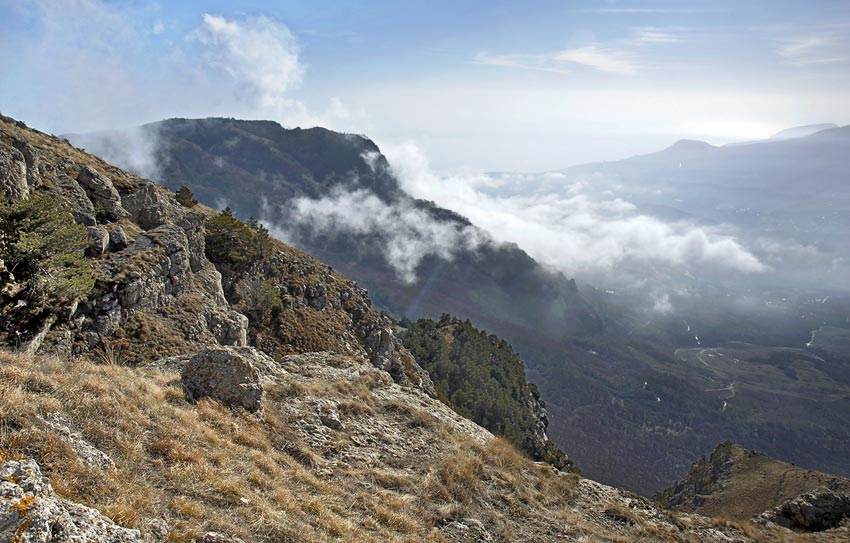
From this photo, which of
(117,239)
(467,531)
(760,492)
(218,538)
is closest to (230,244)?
(117,239)

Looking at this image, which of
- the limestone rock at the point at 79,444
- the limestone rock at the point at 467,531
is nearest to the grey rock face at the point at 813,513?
the limestone rock at the point at 467,531

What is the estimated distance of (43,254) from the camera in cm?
2022

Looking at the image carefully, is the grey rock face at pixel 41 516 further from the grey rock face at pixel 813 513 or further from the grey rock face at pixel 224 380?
the grey rock face at pixel 813 513

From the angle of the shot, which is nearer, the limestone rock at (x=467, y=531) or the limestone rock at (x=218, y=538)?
the limestone rock at (x=218, y=538)

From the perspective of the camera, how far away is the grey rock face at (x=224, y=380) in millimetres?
16938

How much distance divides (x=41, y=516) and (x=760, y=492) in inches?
2893

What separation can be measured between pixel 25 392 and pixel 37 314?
485 inches

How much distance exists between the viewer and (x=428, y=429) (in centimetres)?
2336

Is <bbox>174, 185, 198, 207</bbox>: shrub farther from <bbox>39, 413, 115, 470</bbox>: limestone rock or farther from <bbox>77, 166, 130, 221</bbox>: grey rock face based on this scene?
<bbox>39, 413, 115, 470</bbox>: limestone rock

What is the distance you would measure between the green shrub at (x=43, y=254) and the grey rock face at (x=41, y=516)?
1587 cm

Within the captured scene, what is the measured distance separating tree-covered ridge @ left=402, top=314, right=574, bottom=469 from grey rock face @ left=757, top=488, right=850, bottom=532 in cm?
4643

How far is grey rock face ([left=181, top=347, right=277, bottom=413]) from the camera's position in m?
16.9

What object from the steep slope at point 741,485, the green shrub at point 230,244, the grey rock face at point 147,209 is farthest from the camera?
the steep slope at point 741,485

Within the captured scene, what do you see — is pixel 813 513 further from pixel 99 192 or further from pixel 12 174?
pixel 99 192
